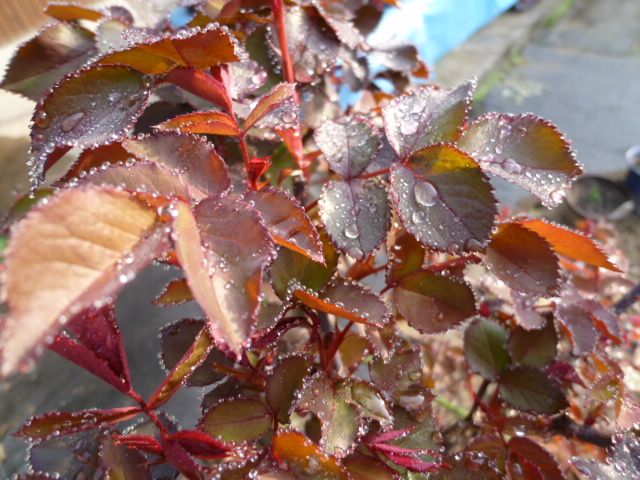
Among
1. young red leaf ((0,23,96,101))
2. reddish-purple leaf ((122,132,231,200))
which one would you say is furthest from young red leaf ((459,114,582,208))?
young red leaf ((0,23,96,101))

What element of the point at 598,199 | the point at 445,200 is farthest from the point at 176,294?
the point at 598,199

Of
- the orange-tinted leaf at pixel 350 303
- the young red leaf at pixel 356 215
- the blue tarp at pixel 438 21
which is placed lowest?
the blue tarp at pixel 438 21

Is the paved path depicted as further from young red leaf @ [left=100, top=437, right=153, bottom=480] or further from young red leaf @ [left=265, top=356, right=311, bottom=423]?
young red leaf @ [left=100, top=437, right=153, bottom=480]

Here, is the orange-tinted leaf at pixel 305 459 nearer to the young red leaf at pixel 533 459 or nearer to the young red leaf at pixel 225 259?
the young red leaf at pixel 225 259

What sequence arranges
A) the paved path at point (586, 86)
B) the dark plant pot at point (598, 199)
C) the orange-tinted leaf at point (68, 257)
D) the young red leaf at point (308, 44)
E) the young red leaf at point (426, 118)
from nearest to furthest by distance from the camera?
the orange-tinted leaf at point (68, 257) < the young red leaf at point (426, 118) < the young red leaf at point (308, 44) < the dark plant pot at point (598, 199) < the paved path at point (586, 86)

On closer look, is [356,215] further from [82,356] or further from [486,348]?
[486,348]

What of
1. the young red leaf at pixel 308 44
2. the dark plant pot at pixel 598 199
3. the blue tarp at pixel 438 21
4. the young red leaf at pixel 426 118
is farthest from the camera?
the blue tarp at pixel 438 21

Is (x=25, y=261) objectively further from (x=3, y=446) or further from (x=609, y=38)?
(x=609, y=38)

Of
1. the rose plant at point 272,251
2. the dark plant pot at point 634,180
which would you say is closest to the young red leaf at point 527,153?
the rose plant at point 272,251

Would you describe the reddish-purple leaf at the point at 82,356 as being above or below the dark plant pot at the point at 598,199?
above
